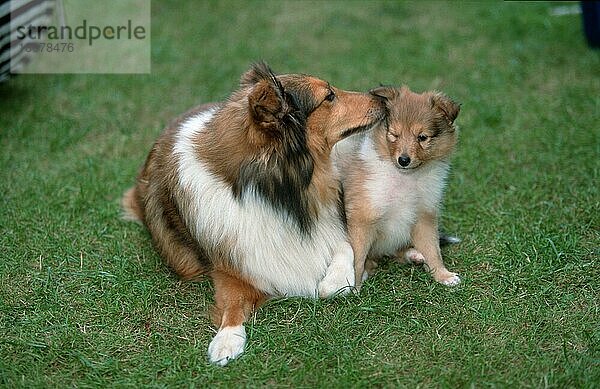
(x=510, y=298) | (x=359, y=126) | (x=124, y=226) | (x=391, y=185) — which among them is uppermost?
(x=359, y=126)

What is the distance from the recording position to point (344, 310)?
3.57 metres

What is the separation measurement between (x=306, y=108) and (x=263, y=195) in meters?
0.45

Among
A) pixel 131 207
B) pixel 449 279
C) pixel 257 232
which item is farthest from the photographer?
pixel 131 207

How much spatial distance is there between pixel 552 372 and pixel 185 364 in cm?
159

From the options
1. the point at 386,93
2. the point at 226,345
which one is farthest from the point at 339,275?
the point at 386,93

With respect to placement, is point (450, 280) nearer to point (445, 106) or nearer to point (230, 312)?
point (445, 106)

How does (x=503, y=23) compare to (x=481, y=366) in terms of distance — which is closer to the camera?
(x=481, y=366)

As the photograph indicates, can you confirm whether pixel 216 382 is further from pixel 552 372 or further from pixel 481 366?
pixel 552 372

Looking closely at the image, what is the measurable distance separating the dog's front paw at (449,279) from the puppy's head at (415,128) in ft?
2.01

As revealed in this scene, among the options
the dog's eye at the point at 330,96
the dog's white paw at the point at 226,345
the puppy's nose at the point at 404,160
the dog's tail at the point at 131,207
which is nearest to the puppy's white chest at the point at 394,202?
the puppy's nose at the point at 404,160

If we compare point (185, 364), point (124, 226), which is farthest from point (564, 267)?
point (124, 226)

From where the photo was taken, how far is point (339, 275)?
143 inches

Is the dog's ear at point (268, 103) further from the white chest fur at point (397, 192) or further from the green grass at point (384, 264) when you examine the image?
the green grass at point (384, 264)

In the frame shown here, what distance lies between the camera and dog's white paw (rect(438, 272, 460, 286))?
3.80 meters
